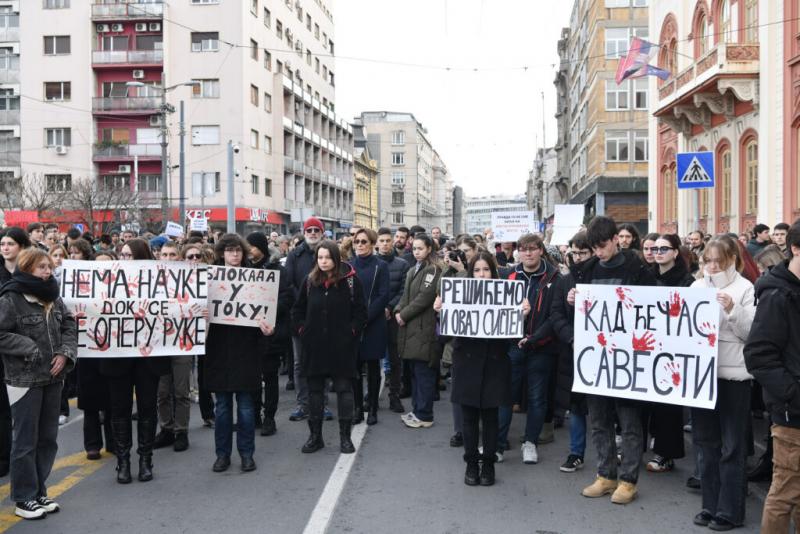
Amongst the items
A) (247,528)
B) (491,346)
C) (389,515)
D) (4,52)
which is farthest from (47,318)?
(4,52)

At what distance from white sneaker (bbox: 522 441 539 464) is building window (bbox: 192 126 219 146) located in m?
48.4

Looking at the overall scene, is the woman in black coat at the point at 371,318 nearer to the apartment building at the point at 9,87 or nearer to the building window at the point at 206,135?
the building window at the point at 206,135

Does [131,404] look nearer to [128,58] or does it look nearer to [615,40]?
[615,40]

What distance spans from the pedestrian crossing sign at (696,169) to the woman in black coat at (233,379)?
9.74 m

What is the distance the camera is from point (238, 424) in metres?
7.17


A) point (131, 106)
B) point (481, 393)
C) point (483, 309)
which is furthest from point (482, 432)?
point (131, 106)

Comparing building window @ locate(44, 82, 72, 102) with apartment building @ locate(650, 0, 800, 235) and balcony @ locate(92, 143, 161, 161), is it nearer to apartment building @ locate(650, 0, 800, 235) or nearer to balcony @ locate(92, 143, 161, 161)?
balcony @ locate(92, 143, 161, 161)

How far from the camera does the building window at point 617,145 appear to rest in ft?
145

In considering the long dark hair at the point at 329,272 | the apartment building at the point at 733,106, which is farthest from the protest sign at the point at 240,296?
the apartment building at the point at 733,106

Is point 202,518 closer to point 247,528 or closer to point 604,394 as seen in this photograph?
point 247,528

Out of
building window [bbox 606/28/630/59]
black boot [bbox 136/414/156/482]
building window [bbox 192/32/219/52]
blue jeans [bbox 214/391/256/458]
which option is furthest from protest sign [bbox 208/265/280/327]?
building window [bbox 192/32/219/52]

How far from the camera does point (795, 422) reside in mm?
4598

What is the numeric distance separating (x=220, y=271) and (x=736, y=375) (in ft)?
14.8

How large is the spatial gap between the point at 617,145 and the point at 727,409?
1610 inches
